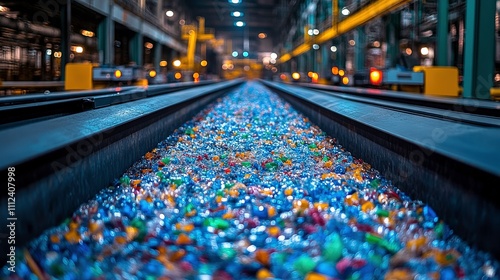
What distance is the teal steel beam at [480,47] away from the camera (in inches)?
233

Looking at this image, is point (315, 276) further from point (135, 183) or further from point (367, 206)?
point (135, 183)

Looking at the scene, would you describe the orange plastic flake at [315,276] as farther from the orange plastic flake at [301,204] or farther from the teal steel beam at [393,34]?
the teal steel beam at [393,34]

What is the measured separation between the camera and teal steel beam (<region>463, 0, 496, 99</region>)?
591cm

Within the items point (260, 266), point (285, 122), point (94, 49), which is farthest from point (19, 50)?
point (260, 266)

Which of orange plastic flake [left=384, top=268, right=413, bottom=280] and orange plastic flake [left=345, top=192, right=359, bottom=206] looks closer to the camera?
orange plastic flake [left=384, top=268, right=413, bottom=280]

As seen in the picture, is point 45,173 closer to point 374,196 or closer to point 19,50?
point 374,196

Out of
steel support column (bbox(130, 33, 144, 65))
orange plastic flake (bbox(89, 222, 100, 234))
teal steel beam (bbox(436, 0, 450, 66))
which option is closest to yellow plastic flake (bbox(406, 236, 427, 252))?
orange plastic flake (bbox(89, 222, 100, 234))

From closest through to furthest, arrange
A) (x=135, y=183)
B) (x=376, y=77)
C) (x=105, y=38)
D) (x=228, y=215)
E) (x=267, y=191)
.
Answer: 1. (x=228, y=215)
2. (x=267, y=191)
3. (x=135, y=183)
4. (x=376, y=77)
5. (x=105, y=38)

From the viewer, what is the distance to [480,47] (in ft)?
19.7

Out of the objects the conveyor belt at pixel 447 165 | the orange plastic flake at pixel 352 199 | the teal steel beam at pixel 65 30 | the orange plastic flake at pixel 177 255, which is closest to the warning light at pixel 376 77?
the conveyor belt at pixel 447 165

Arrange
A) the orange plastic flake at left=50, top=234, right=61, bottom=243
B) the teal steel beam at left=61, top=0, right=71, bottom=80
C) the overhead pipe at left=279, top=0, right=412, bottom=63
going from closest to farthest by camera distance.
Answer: the orange plastic flake at left=50, top=234, right=61, bottom=243 → the overhead pipe at left=279, top=0, right=412, bottom=63 → the teal steel beam at left=61, top=0, right=71, bottom=80

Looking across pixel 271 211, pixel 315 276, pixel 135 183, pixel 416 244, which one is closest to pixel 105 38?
pixel 135 183

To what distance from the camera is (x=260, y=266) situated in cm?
117

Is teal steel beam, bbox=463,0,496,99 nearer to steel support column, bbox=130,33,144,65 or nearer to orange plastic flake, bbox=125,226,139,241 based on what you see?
orange plastic flake, bbox=125,226,139,241
